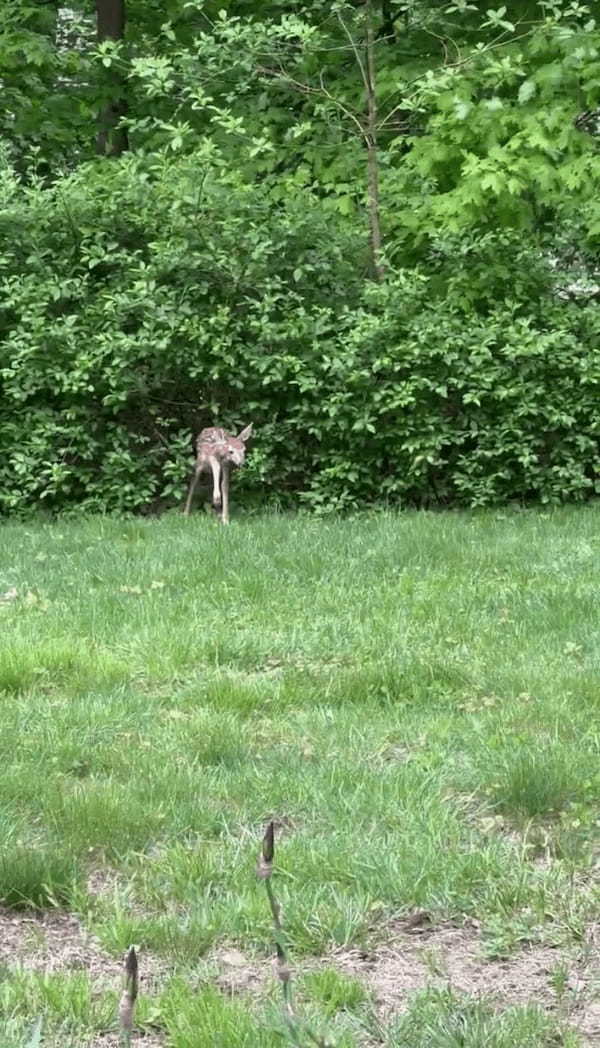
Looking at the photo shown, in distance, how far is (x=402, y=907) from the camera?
12.1 feet

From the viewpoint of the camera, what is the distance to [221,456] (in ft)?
34.1

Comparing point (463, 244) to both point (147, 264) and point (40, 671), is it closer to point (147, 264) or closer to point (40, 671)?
point (147, 264)

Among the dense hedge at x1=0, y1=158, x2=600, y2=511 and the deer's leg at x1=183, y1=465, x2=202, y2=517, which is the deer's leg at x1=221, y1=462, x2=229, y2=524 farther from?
the dense hedge at x1=0, y1=158, x2=600, y2=511

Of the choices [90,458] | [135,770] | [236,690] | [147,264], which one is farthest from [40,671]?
[147,264]

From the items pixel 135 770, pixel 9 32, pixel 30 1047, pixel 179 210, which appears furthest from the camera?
pixel 9 32

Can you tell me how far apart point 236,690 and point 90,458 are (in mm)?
6102

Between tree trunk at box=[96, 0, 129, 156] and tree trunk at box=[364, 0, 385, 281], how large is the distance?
4158 mm

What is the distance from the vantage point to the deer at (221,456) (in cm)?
1034

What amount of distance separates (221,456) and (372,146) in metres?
3.86

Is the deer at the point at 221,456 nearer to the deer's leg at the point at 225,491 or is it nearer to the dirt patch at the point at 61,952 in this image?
the deer's leg at the point at 225,491

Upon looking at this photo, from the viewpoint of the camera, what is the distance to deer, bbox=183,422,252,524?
10.3 metres

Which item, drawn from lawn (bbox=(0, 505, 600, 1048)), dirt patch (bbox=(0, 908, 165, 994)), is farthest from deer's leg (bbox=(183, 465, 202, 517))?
dirt patch (bbox=(0, 908, 165, 994))

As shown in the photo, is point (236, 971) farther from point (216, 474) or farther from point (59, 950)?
point (216, 474)

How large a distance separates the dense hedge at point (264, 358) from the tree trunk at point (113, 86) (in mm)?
4129
